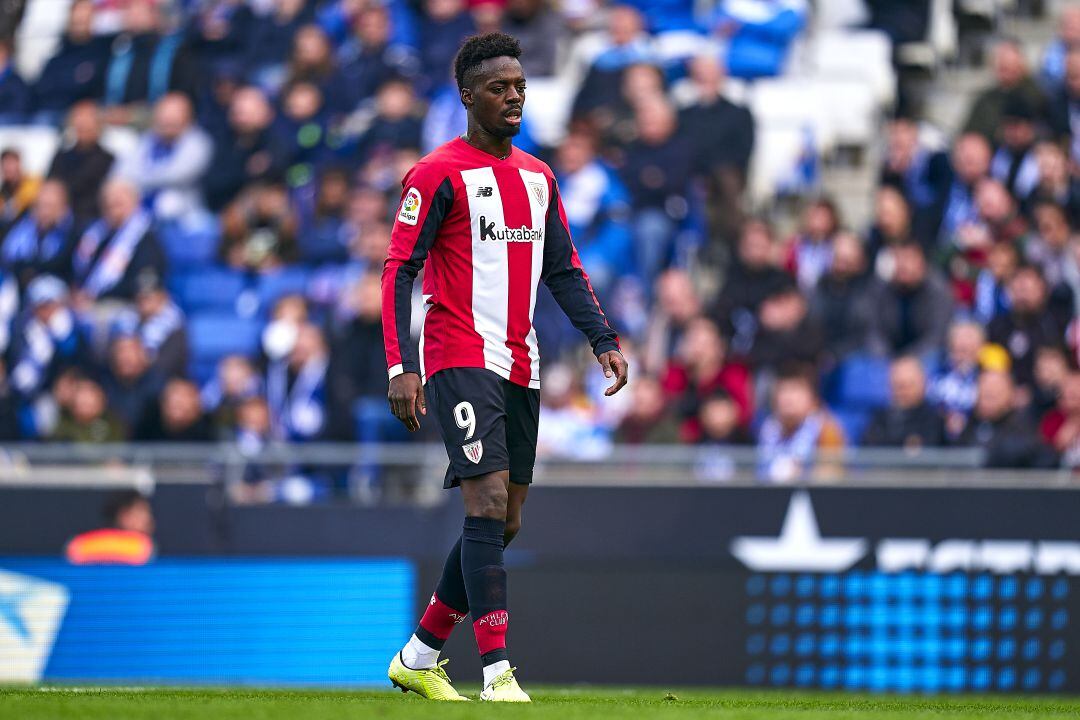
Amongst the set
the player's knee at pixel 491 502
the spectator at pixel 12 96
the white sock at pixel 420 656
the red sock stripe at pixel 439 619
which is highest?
the spectator at pixel 12 96

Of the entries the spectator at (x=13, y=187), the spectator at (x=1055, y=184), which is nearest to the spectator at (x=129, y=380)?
the spectator at (x=13, y=187)

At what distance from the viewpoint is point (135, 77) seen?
1762 cm

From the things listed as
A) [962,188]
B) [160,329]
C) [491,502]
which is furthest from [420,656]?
[962,188]

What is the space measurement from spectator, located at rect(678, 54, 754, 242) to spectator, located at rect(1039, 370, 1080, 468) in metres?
3.40

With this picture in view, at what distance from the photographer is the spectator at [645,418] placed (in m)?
11.9

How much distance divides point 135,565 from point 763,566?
381 cm

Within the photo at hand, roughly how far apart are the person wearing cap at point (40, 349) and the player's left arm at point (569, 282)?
327 inches

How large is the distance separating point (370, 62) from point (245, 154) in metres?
1.43

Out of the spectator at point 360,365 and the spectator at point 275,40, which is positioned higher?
the spectator at point 275,40

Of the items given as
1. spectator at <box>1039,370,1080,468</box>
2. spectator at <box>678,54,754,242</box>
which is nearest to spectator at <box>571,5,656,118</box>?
spectator at <box>678,54,754,242</box>

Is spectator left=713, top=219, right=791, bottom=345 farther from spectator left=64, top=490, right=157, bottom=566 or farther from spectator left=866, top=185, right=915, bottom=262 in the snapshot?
spectator left=64, top=490, right=157, bottom=566

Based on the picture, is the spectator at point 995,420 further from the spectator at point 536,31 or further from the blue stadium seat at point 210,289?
the blue stadium seat at point 210,289

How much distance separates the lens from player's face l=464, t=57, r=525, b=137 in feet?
20.9

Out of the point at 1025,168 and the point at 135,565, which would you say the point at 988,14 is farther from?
the point at 135,565
